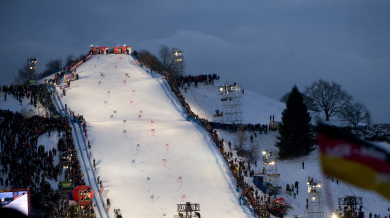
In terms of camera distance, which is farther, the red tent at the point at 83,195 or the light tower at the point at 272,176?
the light tower at the point at 272,176

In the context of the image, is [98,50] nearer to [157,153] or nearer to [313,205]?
[157,153]

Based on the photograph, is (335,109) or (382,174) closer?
(382,174)

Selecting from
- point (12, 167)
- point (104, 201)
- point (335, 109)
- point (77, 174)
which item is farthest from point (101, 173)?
point (335, 109)

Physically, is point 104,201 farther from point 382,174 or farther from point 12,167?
point 382,174

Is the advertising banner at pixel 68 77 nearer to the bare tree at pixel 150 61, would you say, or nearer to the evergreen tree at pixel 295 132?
the bare tree at pixel 150 61

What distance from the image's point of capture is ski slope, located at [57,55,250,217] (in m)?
24.9

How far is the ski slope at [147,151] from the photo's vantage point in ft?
81.6

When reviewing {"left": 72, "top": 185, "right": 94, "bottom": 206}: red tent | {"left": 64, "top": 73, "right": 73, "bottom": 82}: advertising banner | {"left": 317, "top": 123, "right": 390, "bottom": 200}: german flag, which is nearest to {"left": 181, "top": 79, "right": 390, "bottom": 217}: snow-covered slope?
{"left": 317, "top": 123, "right": 390, "bottom": 200}: german flag

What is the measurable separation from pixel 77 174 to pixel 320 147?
2488cm

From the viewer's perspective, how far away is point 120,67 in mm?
55125

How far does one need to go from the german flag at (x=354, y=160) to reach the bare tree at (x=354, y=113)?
5050cm

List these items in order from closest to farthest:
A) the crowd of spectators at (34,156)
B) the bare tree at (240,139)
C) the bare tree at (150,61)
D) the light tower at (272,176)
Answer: the crowd of spectators at (34,156) → the light tower at (272,176) → the bare tree at (240,139) → the bare tree at (150,61)

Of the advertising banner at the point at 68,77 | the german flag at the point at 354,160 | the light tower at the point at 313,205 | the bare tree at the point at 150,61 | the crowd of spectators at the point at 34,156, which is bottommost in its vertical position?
the light tower at the point at 313,205

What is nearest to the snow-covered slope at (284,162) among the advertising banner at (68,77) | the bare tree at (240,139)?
the bare tree at (240,139)
